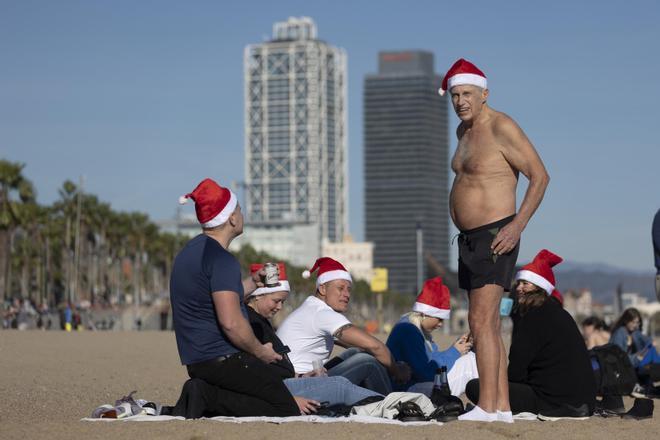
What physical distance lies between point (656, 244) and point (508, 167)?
1.32 metres

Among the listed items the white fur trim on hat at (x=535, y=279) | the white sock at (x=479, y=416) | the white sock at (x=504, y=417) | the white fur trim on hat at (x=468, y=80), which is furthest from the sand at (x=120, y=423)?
the white fur trim on hat at (x=468, y=80)

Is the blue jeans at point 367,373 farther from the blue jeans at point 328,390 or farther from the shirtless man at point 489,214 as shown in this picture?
the shirtless man at point 489,214

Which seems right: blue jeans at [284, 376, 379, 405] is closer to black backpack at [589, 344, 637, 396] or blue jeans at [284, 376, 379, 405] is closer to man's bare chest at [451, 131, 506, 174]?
man's bare chest at [451, 131, 506, 174]

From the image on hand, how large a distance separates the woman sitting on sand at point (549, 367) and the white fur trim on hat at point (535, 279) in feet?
0.49

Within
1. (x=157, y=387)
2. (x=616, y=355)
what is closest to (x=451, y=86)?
(x=616, y=355)

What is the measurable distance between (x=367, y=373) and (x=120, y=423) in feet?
7.99

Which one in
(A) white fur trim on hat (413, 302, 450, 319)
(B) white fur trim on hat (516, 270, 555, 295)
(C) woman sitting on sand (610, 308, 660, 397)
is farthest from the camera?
(C) woman sitting on sand (610, 308, 660, 397)

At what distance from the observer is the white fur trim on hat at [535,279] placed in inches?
348

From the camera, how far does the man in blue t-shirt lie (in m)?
7.65

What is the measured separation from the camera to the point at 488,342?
7996mm

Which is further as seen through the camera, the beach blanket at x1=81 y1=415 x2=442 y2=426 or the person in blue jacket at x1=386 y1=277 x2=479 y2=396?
Result: the person in blue jacket at x1=386 y1=277 x2=479 y2=396

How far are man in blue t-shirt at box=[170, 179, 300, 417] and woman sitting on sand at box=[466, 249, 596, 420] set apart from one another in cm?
167

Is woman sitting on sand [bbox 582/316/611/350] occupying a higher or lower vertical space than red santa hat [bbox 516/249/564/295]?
lower

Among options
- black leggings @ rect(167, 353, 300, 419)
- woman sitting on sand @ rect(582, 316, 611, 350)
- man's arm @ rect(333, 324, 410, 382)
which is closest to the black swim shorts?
man's arm @ rect(333, 324, 410, 382)
